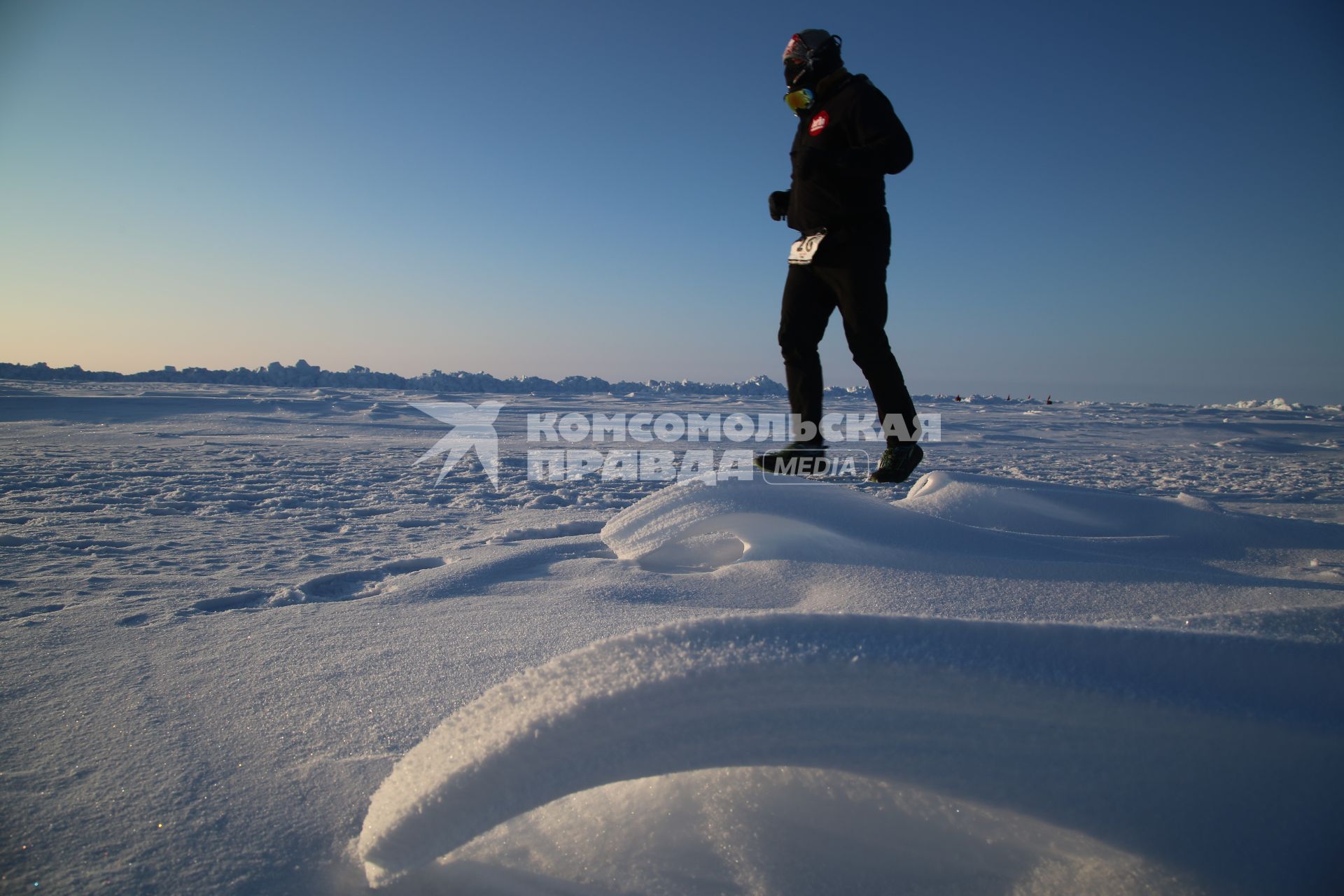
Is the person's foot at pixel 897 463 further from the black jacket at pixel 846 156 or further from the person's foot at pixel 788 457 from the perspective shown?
the black jacket at pixel 846 156

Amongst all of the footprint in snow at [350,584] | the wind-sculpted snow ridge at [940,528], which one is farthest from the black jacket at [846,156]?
the footprint in snow at [350,584]

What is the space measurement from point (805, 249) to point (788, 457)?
88cm

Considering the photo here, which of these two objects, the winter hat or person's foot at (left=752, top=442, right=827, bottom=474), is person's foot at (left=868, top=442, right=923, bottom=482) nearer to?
person's foot at (left=752, top=442, right=827, bottom=474)

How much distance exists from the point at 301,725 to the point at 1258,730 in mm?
1064

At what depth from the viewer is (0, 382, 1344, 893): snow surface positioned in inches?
22.0

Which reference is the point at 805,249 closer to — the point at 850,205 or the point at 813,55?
the point at 850,205

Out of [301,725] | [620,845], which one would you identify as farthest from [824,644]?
[301,725]

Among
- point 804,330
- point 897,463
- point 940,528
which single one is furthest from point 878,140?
point 940,528

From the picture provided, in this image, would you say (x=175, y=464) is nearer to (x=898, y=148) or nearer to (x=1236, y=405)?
(x=898, y=148)

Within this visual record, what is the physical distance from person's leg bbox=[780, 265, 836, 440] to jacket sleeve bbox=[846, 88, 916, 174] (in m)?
0.45

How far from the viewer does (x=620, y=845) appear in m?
0.64

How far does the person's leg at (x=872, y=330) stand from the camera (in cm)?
254

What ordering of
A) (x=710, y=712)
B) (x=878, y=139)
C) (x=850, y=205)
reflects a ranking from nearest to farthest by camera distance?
(x=710, y=712), (x=878, y=139), (x=850, y=205)

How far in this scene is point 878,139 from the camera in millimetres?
2381
